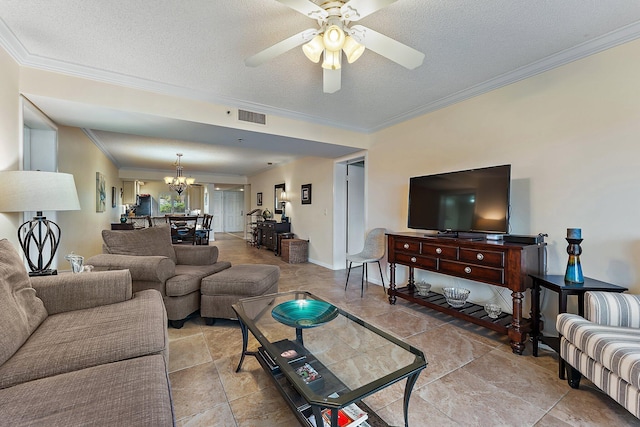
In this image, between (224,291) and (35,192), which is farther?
(224,291)

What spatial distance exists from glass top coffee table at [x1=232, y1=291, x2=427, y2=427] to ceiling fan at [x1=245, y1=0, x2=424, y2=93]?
65.0 inches

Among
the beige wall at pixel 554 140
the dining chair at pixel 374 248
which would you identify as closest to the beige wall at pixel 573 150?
the beige wall at pixel 554 140

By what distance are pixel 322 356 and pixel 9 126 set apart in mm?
2941

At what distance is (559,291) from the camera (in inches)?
73.3

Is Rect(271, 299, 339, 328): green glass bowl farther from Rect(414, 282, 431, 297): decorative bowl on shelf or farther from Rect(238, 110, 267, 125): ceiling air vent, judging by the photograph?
Rect(238, 110, 267, 125): ceiling air vent

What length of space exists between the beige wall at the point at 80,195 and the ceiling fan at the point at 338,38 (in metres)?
3.40

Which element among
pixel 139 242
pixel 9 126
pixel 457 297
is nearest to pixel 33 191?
pixel 9 126

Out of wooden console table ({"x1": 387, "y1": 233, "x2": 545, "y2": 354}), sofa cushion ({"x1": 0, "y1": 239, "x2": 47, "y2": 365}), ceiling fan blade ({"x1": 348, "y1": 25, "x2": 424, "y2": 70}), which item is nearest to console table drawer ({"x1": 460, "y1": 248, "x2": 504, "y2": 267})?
wooden console table ({"x1": 387, "y1": 233, "x2": 545, "y2": 354})

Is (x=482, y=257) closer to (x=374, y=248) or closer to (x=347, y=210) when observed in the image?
(x=374, y=248)

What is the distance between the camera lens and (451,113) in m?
3.10

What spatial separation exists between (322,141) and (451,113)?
5.45 feet

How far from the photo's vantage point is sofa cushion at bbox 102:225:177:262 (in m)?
2.63

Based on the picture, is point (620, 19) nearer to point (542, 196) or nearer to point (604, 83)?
point (604, 83)

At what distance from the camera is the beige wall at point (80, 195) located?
11.6 feet
